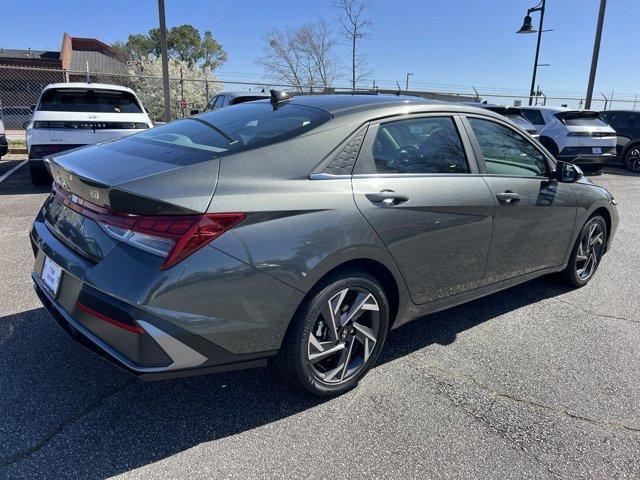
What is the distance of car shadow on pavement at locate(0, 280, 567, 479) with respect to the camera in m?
2.29

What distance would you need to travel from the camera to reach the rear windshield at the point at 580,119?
486 inches

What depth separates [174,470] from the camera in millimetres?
2240

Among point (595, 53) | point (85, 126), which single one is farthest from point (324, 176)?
point (595, 53)

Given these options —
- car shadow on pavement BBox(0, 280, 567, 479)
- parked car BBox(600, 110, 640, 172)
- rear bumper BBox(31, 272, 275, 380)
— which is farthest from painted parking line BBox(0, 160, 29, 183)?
parked car BBox(600, 110, 640, 172)

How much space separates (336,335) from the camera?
9.04ft

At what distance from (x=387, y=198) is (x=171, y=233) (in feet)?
4.03

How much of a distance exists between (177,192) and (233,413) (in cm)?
124

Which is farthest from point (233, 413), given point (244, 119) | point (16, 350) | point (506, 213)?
point (506, 213)

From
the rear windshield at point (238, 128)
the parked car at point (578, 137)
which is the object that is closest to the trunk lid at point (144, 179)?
the rear windshield at point (238, 128)

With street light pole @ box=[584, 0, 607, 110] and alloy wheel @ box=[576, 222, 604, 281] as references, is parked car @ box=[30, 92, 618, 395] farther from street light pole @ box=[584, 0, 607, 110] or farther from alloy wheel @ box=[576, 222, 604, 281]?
street light pole @ box=[584, 0, 607, 110]

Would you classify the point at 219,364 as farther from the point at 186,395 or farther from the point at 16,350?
the point at 16,350

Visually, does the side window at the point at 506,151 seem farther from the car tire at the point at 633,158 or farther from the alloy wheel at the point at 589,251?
the car tire at the point at 633,158

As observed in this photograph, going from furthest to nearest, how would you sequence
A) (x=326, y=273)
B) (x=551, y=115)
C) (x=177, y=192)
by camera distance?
(x=551, y=115), (x=326, y=273), (x=177, y=192)

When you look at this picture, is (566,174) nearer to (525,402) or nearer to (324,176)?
(525,402)
